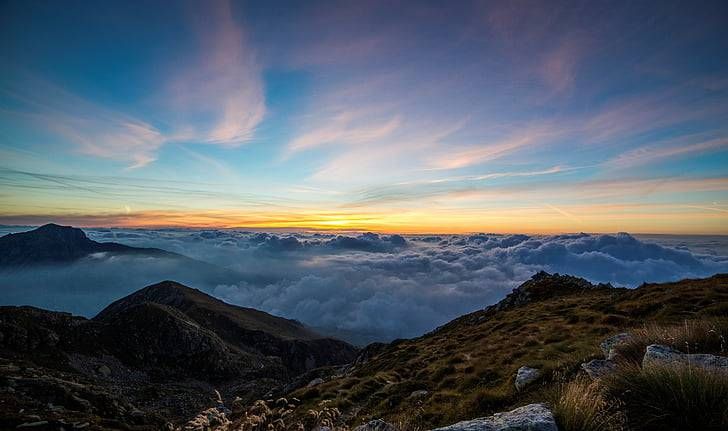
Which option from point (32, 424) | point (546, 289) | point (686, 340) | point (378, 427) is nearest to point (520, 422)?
point (378, 427)

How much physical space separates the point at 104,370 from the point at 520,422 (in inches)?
4049

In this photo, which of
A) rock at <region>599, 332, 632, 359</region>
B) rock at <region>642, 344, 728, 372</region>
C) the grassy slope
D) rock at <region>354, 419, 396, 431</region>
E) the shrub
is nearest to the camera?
the shrub

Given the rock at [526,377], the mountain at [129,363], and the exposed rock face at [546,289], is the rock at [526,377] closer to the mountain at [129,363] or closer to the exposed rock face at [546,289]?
the mountain at [129,363]

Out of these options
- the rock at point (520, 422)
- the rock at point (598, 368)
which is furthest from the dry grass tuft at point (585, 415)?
the rock at point (598, 368)

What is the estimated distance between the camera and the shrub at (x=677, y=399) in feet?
17.5

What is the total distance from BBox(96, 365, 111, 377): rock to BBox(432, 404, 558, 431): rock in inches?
3946

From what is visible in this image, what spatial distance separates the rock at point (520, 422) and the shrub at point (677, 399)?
1662mm

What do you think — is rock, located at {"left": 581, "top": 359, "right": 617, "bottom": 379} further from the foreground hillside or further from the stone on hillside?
the stone on hillside

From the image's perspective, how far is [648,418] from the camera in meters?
5.75

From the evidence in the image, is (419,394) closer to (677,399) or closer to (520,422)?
(520,422)

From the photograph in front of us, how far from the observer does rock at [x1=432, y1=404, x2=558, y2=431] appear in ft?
17.0

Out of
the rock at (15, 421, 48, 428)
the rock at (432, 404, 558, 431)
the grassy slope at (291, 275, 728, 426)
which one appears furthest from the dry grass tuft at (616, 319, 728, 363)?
the rock at (15, 421, 48, 428)

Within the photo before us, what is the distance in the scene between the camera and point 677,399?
5566 mm

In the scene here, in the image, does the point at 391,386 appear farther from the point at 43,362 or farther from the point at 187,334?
the point at 187,334
